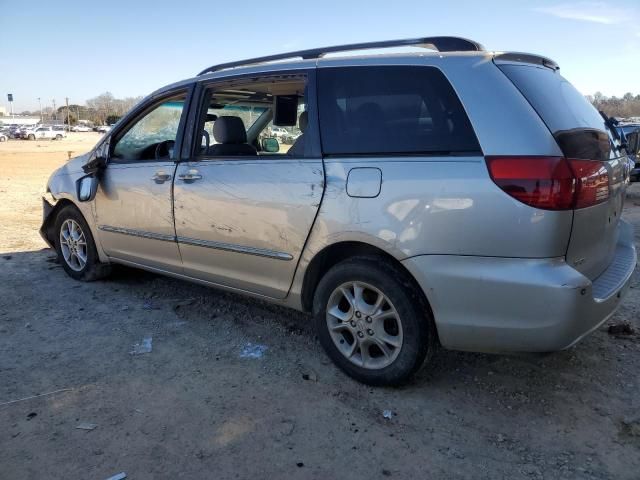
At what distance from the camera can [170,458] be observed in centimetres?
241

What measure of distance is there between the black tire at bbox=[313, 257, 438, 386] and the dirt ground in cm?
12

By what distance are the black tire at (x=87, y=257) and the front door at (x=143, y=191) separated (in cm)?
27

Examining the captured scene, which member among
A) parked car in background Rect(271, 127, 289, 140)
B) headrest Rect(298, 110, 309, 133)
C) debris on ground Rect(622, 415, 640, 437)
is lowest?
debris on ground Rect(622, 415, 640, 437)

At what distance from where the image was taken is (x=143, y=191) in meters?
4.10

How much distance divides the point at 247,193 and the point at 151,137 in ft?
5.46

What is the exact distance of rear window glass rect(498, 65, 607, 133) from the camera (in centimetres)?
257

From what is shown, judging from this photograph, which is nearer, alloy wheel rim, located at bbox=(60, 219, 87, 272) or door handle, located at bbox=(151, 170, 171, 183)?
door handle, located at bbox=(151, 170, 171, 183)

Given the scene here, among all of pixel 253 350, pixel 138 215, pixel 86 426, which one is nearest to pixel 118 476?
pixel 86 426

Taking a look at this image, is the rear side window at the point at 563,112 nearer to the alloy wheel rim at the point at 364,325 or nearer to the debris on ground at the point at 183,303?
the alloy wheel rim at the point at 364,325

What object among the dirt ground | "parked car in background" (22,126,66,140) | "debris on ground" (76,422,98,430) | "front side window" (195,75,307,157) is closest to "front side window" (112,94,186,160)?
"front side window" (195,75,307,157)

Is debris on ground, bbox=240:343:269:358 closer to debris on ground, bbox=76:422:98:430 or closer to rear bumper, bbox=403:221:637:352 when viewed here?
debris on ground, bbox=76:422:98:430

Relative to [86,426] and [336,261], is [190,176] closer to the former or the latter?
[336,261]

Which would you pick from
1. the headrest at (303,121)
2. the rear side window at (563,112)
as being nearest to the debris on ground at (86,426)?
the headrest at (303,121)

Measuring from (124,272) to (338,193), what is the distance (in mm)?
3102
